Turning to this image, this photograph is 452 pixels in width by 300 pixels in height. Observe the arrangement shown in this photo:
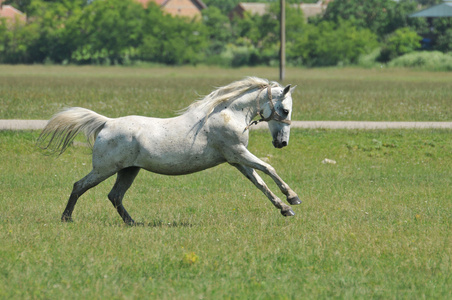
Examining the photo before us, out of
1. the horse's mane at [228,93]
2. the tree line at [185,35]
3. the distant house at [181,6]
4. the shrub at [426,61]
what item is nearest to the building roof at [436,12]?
the tree line at [185,35]

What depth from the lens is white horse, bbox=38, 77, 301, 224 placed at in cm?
982

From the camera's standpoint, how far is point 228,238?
8812 millimetres

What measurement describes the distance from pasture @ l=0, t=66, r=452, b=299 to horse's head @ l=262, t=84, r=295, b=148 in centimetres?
117

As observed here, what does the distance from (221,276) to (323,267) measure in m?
1.15

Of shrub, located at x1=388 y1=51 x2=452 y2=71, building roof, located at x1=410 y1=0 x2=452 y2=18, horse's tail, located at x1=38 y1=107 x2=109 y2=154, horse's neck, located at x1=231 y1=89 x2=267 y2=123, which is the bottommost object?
shrub, located at x1=388 y1=51 x2=452 y2=71

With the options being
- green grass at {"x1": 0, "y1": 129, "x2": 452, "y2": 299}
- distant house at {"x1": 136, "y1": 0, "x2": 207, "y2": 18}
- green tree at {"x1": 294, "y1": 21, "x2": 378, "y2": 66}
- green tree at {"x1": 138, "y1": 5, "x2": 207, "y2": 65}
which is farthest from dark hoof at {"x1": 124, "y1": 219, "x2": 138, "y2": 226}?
distant house at {"x1": 136, "y1": 0, "x2": 207, "y2": 18}

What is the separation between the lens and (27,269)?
7.16 meters

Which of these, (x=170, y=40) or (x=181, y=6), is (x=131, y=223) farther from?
(x=181, y=6)

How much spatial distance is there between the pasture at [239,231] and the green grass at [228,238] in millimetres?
21

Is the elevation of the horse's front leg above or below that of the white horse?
below

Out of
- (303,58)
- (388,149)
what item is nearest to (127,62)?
(303,58)

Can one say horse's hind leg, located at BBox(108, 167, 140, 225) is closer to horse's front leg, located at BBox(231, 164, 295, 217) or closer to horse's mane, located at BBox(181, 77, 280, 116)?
horse's mane, located at BBox(181, 77, 280, 116)

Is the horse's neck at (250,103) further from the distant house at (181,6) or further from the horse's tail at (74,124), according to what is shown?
the distant house at (181,6)

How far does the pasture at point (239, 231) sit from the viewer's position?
22.3 ft
